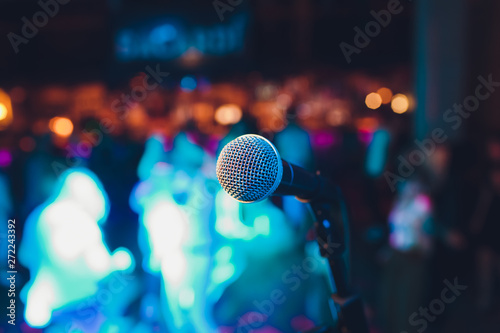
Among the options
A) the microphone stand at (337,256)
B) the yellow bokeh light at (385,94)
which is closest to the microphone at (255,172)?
the microphone stand at (337,256)

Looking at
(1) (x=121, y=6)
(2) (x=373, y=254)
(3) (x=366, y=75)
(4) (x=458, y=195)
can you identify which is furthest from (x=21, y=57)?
(4) (x=458, y=195)

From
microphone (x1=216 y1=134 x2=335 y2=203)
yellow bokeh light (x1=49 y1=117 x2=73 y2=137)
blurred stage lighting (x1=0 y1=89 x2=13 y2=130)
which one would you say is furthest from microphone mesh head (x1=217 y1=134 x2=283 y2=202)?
blurred stage lighting (x1=0 y1=89 x2=13 y2=130)

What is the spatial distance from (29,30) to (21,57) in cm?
149

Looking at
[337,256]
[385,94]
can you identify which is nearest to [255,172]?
[337,256]

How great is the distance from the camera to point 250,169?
42.5 inches

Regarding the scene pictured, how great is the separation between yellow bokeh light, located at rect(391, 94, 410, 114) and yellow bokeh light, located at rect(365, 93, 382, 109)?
409 millimetres

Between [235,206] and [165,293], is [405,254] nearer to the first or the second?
[235,206]

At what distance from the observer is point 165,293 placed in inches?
135

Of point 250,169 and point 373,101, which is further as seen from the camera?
point 373,101

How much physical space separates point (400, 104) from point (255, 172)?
1210 centimetres

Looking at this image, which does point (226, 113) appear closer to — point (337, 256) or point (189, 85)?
point (189, 85)

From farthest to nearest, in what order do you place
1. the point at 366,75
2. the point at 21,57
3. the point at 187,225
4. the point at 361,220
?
the point at 366,75, the point at 21,57, the point at 361,220, the point at 187,225

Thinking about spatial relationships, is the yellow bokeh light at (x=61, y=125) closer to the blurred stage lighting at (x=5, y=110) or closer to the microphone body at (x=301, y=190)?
the blurred stage lighting at (x=5, y=110)

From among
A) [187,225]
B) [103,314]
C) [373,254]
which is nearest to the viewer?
[187,225]
